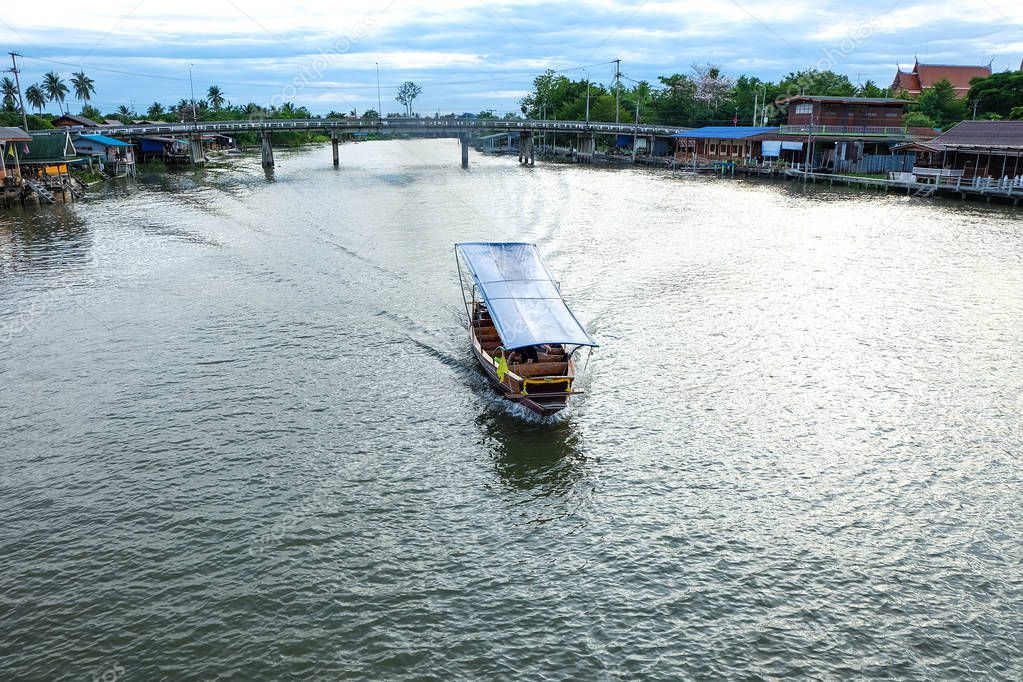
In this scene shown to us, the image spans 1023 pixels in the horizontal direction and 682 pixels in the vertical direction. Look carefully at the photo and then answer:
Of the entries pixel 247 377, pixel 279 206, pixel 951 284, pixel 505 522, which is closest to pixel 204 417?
pixel 247 377

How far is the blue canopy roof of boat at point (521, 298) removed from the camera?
24.7 metres

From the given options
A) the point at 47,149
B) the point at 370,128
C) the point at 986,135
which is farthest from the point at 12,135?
the point at 986,135

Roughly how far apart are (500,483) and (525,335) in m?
5.85

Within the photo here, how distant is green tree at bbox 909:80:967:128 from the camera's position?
114062 mm

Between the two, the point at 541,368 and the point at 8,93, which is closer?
the point at 541,368

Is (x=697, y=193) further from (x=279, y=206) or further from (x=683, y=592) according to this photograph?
(x=683, y=592)

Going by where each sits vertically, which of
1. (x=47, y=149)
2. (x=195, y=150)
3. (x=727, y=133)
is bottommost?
(x=47, y=149)

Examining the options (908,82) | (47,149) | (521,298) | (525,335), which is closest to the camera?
(525,335)

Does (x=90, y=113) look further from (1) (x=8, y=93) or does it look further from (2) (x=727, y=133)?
(2) (x=727, y=133)

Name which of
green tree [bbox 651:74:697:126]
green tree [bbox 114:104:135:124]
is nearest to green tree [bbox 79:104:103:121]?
green tree [bbox 114:104:135:124]

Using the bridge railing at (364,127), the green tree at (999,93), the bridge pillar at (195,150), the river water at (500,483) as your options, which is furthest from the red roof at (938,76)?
the bridge pillar at (195,150)

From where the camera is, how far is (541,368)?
24984 millimetres

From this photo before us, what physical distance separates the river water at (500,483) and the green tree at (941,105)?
285 ft

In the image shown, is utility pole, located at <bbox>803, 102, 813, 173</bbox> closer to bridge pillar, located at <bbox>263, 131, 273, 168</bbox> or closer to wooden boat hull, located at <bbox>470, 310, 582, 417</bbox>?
bridge pillar, located at <bbox>263, 131, 273, 168</bbox>
